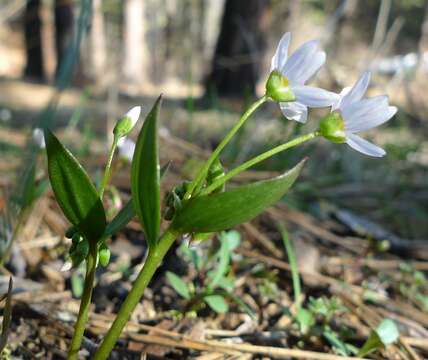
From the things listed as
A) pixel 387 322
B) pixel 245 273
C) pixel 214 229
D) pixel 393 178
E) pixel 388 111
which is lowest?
pixel 393 178

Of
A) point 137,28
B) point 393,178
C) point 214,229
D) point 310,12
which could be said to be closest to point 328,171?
point 393,178

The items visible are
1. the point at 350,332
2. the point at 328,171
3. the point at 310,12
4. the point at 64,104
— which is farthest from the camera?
the point at 310,12

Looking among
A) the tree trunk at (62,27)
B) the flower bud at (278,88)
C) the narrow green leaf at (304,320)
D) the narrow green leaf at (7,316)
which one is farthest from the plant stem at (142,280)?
the tree trunk at (62,27)

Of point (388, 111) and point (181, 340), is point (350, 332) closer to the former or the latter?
point (181, 340)

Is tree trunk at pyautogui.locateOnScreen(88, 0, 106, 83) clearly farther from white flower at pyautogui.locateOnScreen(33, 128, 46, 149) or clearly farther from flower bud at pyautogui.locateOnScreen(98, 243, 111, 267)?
flower bud at pyautogui.locateOnScreen(98, 243, 111, 267)

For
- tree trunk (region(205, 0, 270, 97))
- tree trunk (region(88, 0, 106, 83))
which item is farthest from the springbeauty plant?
tree trunk (region(88, 0, 106, 83))

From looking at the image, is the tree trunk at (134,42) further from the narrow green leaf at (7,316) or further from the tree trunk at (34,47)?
the narrow green leaf at (7,316)
